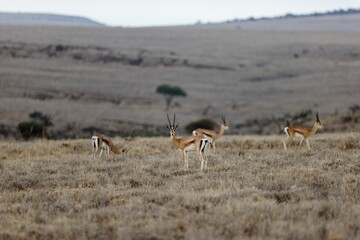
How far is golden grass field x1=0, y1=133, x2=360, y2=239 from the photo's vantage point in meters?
8.59

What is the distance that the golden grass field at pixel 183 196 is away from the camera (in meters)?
8.59

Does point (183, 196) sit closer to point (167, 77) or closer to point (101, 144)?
point (101, 144)

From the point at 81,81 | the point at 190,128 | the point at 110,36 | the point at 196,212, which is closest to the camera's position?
the point at 196,212

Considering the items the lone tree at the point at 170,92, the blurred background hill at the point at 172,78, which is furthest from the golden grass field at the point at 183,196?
the lone tree at the point at 170,92

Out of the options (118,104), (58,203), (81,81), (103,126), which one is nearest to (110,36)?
(81,81)

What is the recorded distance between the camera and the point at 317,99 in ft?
177

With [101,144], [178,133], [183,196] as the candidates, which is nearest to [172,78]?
[178,133]

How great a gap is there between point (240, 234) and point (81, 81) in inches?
2050

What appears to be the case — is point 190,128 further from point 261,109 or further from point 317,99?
point 317,99

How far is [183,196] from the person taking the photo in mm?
10609

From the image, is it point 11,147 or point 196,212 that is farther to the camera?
point 11,147

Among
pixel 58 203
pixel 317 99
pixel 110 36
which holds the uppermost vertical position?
pixel 110 36

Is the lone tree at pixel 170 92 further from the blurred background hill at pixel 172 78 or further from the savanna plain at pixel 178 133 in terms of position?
the savanna plain at pixel 178 133

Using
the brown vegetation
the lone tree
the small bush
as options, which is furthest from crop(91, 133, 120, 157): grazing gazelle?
the lone tree
